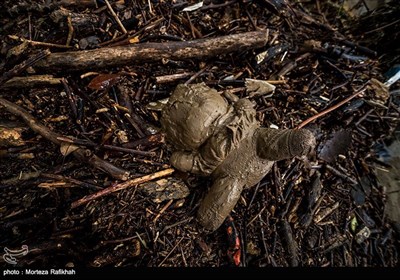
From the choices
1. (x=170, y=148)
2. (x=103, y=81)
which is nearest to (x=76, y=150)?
(x=103, y=81)

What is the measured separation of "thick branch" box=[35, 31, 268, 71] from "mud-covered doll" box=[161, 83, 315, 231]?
514 millimetres

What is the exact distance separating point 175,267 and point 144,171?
2.65ft

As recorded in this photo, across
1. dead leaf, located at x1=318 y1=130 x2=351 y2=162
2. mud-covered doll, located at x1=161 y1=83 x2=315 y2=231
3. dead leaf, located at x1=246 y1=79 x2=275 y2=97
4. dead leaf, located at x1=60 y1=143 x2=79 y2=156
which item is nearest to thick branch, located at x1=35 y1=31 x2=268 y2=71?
dead leaf, located at x1=246 y1=79 x2=275 y2=97

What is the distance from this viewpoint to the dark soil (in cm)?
216

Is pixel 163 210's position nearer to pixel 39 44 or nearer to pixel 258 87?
pixel 258 87

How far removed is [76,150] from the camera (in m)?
2.17

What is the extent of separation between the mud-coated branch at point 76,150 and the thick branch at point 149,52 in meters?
0.42

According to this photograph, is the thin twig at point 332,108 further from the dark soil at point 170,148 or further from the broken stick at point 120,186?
the broken stick at point 120,186

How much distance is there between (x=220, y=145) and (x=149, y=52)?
1.10m

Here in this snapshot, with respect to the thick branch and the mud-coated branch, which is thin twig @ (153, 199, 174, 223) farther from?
the thick branch

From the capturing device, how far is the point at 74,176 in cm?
219

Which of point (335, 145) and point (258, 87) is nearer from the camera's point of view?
point (258, 87)

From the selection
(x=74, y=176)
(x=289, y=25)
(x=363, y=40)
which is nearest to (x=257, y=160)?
(x=74, y=176)

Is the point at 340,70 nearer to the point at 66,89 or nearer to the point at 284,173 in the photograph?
the point at 284,173
